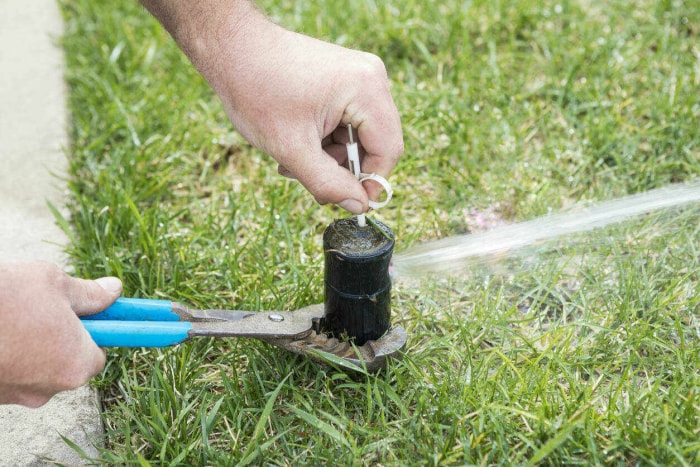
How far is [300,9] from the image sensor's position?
3.52 m

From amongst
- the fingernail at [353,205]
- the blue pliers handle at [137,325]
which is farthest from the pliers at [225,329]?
the fingernail at [353,205]

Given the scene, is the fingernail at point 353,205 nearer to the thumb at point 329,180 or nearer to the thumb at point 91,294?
the thumb at point 329,180

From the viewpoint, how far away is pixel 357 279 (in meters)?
1.73

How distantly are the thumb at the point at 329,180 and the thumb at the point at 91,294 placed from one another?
1.64 ft

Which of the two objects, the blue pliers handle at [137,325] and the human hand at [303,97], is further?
the human hand at [303,97]

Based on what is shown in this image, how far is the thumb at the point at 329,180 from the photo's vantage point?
1732 mm

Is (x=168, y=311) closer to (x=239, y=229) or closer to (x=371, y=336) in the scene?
(x=371, y=336)

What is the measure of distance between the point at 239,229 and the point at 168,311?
2.60 feet

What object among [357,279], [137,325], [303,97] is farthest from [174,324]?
[303,97]

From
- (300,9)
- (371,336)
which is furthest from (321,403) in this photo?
(300,9)

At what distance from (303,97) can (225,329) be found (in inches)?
22.2

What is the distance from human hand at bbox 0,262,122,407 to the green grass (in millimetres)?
342

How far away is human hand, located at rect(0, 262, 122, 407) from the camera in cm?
142

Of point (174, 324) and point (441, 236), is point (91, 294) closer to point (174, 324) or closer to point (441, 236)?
point (174, 324)
